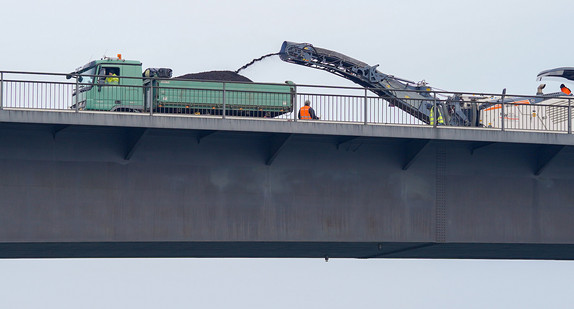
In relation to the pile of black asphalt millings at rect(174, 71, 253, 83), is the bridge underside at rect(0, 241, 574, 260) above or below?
below

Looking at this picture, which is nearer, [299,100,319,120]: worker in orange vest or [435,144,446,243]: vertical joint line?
[435,144,446,243]: vertical joint line

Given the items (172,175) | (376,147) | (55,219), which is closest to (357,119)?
(376,147)

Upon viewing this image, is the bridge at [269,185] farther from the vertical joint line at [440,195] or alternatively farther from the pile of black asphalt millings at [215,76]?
the pile of black asphalt millings at [215,76]

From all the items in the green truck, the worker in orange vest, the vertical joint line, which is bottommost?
the vertical joint line

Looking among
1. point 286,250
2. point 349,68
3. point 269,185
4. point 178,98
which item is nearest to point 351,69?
point 349,68

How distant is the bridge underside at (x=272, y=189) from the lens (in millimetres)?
25688

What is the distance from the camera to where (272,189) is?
27.5m

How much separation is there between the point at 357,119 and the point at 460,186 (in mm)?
3928

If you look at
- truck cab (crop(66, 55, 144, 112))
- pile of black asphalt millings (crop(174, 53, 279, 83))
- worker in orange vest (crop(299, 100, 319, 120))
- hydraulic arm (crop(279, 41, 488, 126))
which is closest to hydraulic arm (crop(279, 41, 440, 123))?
hydraulic arm (crop(279, 41, 488, 126))

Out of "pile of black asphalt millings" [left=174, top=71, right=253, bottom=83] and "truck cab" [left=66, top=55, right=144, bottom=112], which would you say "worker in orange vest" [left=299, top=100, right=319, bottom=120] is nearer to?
"truck cab" [left=66, top=55, right=144, bottom=112]

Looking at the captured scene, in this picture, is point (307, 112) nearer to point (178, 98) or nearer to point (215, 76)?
point (178, 98)

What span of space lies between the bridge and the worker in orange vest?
1328 mm

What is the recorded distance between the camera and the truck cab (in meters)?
34.1

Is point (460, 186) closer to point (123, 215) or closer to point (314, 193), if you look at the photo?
point (314, 193)
